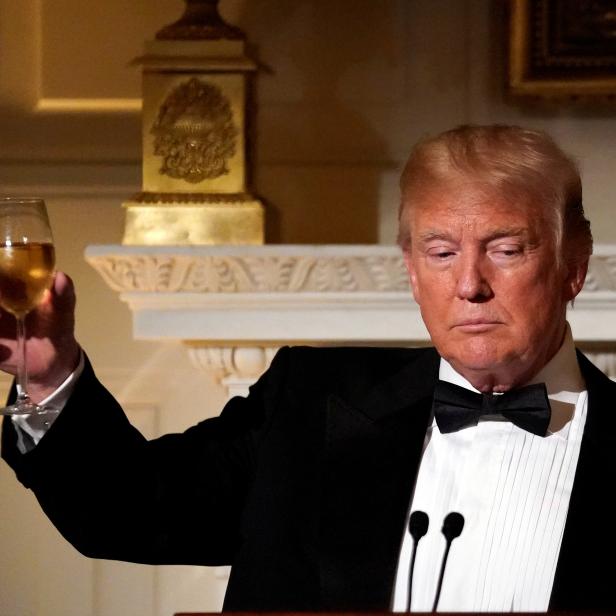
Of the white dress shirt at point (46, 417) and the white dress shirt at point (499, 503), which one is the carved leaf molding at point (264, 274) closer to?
the white dress shirt at point (499, 503)

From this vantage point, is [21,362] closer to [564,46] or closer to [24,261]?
[24,261]

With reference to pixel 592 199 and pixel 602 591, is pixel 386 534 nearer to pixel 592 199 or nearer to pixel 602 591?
pixel 602 591

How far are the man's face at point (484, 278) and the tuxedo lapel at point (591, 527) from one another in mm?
132

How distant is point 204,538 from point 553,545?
51 cm

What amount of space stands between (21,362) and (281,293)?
1392 millimetres

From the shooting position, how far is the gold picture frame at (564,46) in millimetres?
3169

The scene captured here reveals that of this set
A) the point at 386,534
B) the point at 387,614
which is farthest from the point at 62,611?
the point at 387,614

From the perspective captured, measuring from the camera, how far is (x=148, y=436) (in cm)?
343

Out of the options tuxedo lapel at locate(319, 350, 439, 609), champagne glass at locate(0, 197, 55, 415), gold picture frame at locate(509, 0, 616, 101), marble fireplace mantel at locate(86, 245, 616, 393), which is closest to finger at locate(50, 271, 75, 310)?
champagne glass at locate(0, 197, 55, 415)

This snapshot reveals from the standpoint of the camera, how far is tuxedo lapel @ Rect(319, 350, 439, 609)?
177 centimetres

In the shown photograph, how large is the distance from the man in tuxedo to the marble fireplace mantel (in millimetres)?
996

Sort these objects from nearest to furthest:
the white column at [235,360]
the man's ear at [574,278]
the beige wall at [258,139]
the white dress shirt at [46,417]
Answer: the white dress shirt at [46,417] < the man's ear at [574,278] < the white column at [235,360] < the beige wall at [258,139]

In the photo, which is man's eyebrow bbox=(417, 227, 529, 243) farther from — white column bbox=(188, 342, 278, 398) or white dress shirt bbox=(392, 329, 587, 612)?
white column bbox=(188, 342, 278, 398)

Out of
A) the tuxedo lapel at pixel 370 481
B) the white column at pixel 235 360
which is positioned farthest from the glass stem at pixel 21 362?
the white column at pixel 235 360
